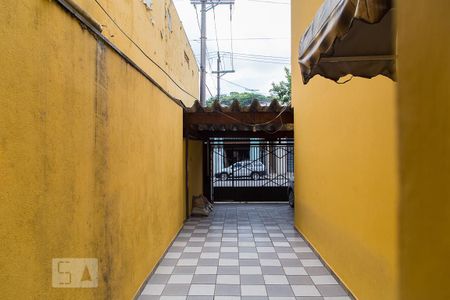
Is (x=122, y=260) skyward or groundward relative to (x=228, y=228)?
skyward

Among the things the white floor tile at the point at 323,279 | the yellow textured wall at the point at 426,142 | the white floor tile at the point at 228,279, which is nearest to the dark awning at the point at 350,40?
the yellow textured wall at the point at 426,142

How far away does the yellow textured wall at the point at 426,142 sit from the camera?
1.22 metres

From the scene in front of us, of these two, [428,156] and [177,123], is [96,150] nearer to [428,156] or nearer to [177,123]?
[428,156]

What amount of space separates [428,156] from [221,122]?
5.82m

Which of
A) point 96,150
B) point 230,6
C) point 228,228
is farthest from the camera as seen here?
point 230,6

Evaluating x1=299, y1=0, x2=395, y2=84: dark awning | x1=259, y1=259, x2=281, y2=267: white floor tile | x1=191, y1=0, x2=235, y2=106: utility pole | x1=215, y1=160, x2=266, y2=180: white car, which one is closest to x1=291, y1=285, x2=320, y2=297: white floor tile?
x1=259, y1=259, x2=281, y2=267: white floor tile

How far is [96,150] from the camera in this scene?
2.38 m

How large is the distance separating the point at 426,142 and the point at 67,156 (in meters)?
1.82

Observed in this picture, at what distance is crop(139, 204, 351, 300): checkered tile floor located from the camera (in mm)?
3576

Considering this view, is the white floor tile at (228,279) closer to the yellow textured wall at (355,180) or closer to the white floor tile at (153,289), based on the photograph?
the white floor tile at (153,289)

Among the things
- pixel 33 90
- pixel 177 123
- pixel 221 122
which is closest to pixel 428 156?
pixel 33 90

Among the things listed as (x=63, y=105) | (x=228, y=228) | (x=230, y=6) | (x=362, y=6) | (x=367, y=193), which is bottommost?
(x=228, y=228)

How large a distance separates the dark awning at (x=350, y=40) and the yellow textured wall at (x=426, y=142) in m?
0.17

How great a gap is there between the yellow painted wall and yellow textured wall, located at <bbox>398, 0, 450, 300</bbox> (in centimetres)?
170
